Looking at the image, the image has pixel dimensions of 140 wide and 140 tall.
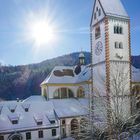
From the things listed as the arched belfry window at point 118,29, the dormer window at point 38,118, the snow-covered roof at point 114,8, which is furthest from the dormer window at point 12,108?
the snow-covered roof at point 114,8

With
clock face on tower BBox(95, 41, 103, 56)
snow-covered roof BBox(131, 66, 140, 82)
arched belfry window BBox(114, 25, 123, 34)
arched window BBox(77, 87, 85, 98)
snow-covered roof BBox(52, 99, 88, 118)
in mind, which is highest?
arched belfry window BBox(114, 25, 123, 34)

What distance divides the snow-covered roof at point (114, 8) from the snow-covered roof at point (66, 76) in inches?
430

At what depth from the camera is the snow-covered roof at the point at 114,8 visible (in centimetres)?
3553

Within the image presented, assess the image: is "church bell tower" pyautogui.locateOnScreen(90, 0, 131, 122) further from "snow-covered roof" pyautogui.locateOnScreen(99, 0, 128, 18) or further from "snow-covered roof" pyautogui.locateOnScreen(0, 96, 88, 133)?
"snow-covered roof" pyautogui.locateOnScreen(0, 96, 88, 133)

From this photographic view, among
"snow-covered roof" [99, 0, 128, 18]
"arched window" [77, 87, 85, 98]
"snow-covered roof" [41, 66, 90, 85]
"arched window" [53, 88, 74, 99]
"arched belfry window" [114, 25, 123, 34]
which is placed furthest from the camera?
"arched window" [77, 87, 85, 98]

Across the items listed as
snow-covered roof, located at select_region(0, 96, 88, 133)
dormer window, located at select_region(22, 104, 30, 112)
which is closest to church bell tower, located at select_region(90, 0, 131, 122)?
snow-covered roof, located at select_region(0, 96, 88, 133)

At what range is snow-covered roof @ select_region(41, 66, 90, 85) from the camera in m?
42.7

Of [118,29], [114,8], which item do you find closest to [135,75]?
[118,29]

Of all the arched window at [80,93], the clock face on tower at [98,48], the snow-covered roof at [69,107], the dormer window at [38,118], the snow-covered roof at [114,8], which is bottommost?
the dormer window at [38,118]

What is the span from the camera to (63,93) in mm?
43688

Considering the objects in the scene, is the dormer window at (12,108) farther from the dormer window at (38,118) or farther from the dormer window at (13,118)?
the dormer window at (38,118)

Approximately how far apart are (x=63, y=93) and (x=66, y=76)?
2.94 meters

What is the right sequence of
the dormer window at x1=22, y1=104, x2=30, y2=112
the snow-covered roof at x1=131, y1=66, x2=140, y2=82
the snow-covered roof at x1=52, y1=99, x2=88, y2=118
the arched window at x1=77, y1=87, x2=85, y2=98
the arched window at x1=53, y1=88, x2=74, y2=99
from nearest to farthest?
1. the dormer window at x1=22, y1=104, x2=30, y2=112
2. the snow-covered roof at x1=52, y1=99, x2=88, y2=118
3. the snow-covered roof at x1=131, y1=66, x2=140, y2=82
4. the arched window at x1=53, y1=88, x2=74, y2=99
5. the arched window at x1=77, y1=87, x2=85, y2=98

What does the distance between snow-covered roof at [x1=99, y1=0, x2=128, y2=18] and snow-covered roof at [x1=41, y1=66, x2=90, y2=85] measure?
430 inches
